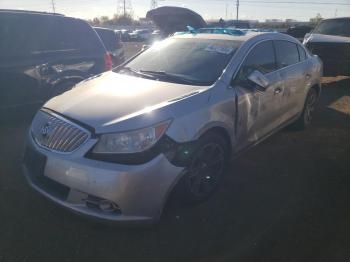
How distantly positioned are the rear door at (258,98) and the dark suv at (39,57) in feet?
9.75

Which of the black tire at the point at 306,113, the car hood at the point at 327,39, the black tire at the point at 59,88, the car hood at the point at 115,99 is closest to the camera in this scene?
the car hood at the point at 115,99

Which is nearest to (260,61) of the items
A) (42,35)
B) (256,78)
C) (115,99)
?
(256,78)

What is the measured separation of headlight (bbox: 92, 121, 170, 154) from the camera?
9.67 ft

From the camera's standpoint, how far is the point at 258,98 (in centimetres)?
423

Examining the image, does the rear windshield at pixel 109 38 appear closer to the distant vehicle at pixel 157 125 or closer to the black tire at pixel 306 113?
the distant vehicle at pixel 157 125

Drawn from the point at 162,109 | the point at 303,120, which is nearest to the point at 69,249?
the point at 162,109

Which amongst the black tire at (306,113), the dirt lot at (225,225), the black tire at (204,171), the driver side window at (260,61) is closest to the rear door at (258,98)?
the driver side window at (260,61)

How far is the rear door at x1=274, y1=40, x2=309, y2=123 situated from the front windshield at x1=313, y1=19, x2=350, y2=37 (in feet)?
21.4

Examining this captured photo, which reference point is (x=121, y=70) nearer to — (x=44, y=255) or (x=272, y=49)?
(x=272, y=49)

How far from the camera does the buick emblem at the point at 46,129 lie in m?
3.28

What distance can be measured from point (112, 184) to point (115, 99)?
3.16ft

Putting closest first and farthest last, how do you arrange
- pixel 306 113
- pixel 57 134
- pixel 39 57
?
pixel 57 134 < pixel 39 57 < pixel 306 113

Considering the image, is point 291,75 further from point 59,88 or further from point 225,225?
point 59,88

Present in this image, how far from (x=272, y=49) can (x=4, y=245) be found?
148 inches
